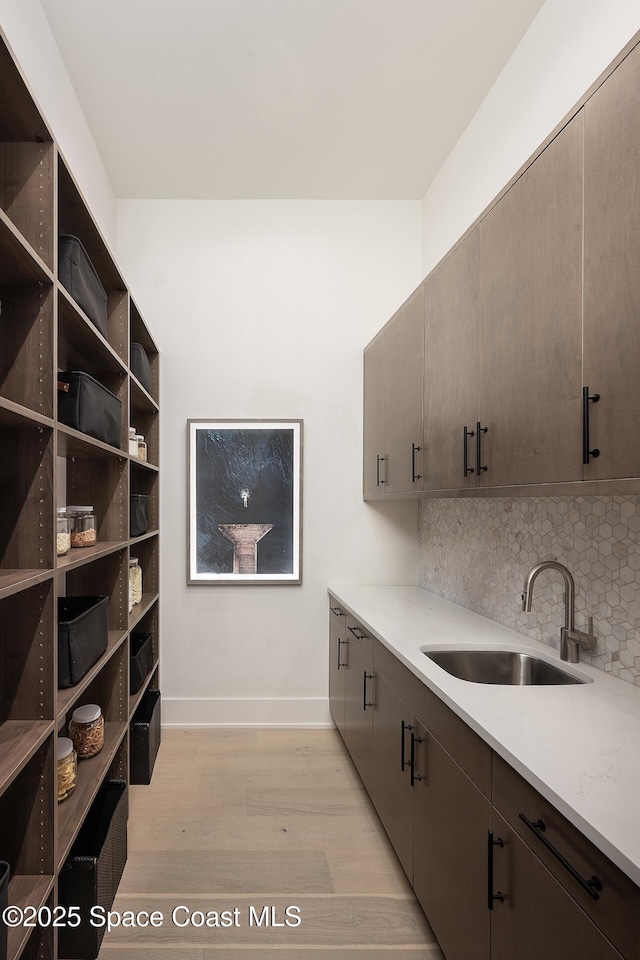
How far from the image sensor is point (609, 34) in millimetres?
1784

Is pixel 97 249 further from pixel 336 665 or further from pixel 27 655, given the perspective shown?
pixel 336 665

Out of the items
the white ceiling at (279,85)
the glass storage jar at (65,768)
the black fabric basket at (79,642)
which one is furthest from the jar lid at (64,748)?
the white ceiling at (279,85)

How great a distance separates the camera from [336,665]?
334 cm

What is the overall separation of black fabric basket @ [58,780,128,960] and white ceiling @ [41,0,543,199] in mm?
2874

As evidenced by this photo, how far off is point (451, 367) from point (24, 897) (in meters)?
1.96

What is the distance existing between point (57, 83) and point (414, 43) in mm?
1442

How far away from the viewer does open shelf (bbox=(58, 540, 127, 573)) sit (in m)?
1.55

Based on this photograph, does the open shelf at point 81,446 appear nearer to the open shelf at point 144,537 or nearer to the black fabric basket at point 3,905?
the open shelf at point 144,537

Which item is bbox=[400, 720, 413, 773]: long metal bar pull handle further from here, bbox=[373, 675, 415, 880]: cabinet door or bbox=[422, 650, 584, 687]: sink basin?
bbox=[422, 650, 584, 687]: sink basin

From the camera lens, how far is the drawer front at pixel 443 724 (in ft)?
4.37

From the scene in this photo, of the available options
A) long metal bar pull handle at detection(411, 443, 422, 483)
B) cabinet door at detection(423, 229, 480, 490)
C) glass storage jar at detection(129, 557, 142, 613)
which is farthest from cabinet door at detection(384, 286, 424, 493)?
glass storage jar at detection(129, 557, 142, 613)

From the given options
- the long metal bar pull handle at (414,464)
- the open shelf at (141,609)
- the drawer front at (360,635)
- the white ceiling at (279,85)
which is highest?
the white ceiling at (279,85)

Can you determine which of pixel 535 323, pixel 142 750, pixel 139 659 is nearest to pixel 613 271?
pixel 535 323

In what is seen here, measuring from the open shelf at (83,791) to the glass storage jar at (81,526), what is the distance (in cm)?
74
